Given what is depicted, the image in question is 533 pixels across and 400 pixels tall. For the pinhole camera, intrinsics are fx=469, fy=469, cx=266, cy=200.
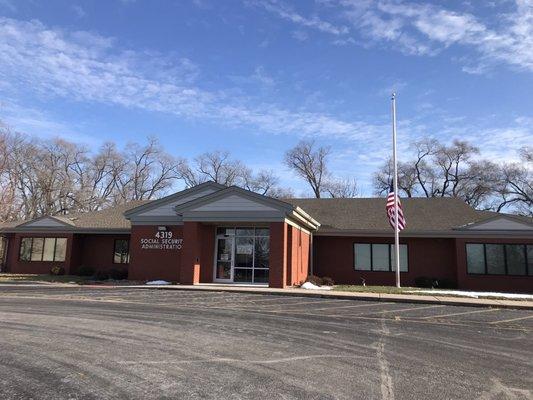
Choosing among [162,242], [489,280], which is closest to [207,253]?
[162,242]

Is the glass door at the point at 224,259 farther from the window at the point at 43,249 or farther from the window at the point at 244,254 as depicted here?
the window at the point at 43,249

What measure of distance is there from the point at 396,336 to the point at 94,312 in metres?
7.91

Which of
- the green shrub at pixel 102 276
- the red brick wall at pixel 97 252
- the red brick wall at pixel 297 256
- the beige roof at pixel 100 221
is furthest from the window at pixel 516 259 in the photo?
the red brick wall at pixel 97 252

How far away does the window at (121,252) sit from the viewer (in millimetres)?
28703

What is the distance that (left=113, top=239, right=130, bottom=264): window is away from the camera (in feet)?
94.2

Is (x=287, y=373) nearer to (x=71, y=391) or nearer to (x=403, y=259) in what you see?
(x=71, y=391)

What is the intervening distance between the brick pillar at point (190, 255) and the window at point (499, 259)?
13629 mm

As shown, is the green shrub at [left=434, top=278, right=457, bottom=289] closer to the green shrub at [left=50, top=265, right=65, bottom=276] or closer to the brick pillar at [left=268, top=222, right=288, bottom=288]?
the brick pillar at [left=268, top=222, right=288, bottom=288]

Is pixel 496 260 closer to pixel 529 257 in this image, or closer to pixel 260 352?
pixel 529 257

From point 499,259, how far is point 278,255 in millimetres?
11534

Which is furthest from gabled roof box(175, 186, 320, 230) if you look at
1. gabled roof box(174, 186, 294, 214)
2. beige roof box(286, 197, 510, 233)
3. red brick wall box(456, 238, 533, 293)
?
red brick wall box(456, 238, 533, 293)

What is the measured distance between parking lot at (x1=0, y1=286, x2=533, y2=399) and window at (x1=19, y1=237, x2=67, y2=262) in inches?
625

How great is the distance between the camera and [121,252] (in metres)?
28.8

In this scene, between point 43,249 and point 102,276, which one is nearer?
point 102,276
